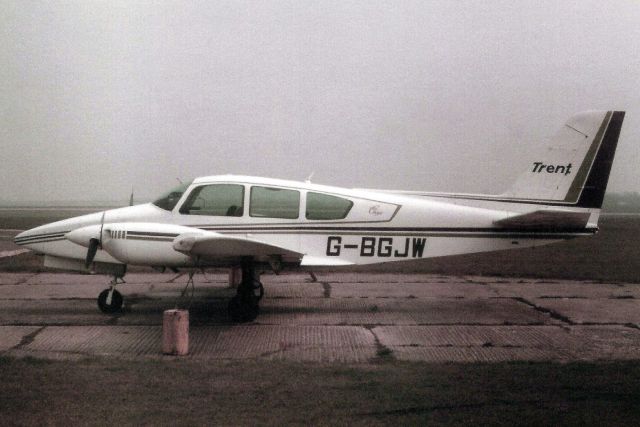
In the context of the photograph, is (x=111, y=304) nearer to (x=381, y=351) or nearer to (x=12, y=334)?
(x=12, y=334)

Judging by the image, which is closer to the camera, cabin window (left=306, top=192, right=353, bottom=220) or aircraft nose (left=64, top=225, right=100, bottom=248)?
aircraft nose (left=64, top=225, right=100, bottom=248)

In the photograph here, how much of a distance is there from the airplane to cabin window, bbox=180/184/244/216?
2 cm

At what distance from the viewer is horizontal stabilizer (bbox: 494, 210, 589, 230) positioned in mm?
10328

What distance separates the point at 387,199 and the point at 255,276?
2.69 meters

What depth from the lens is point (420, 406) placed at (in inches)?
217

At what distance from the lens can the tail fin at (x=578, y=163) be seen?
10.8 metres

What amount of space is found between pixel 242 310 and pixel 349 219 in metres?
2.35

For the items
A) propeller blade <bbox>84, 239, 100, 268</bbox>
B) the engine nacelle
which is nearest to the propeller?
propeller blade <bbox>84, 239, 100, 268</bbox>

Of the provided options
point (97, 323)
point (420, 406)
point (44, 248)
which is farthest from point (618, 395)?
point (44, 248)

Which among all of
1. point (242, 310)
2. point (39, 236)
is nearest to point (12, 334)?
point (39, 236)

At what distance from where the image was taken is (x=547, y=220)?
10.4m

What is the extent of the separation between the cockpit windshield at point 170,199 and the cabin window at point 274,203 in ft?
3.82

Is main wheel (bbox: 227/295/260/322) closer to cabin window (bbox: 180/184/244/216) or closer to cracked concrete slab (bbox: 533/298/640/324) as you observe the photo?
cabin window (bbox: 180/184/244/216)

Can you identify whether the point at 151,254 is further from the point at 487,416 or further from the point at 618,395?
the point at 618,395
